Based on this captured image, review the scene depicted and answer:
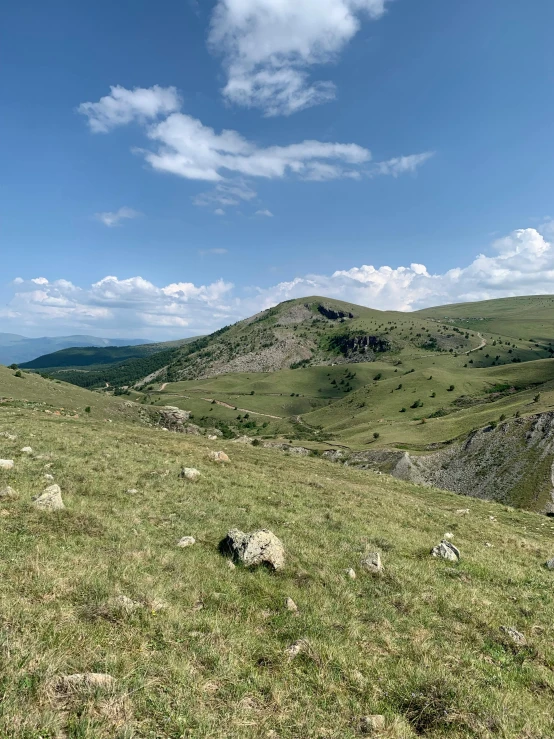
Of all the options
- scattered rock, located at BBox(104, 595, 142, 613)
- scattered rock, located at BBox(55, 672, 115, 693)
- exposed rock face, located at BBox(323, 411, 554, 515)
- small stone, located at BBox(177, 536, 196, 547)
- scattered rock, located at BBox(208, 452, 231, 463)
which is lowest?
exposed rock face, located at BBox(323, 411, 554, 515)

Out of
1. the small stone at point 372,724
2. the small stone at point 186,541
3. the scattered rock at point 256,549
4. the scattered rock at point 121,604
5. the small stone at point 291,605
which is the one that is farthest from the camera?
the small stone at point 186,541

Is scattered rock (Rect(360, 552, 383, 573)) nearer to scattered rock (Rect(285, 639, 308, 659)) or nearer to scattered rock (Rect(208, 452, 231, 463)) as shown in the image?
scattered rock (Rect(285, 639, 308, 659))

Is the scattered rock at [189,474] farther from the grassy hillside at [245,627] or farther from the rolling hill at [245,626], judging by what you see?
the grassy hillside at [245,627]

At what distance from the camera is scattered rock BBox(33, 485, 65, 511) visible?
13344mm

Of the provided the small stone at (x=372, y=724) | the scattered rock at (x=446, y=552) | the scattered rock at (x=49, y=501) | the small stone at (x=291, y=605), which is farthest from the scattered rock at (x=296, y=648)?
the scattered rock at (x=49, y=501)

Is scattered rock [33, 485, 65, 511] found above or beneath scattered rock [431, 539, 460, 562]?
above

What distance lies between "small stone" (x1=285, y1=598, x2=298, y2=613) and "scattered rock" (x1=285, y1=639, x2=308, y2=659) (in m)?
1.44

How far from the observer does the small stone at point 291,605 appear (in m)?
10.0

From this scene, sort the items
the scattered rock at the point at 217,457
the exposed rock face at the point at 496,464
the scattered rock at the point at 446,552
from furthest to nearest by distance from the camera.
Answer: the exposed rock face at the point at 496,464, the scattered rock at the point at 217,457, the scattered rock at the point at 446,552

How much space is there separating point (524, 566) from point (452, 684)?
1165 cm

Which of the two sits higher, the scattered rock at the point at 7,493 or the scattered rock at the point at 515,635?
the scattered rock at the point at 7,493

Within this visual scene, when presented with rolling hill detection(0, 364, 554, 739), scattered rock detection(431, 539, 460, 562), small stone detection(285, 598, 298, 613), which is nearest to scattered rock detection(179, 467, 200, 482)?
rolling hill detection(0, 364, 554, 739)

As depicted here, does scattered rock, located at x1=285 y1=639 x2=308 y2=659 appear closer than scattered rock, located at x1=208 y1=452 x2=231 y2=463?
Yes

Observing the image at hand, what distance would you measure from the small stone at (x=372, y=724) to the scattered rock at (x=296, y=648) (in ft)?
6.25
